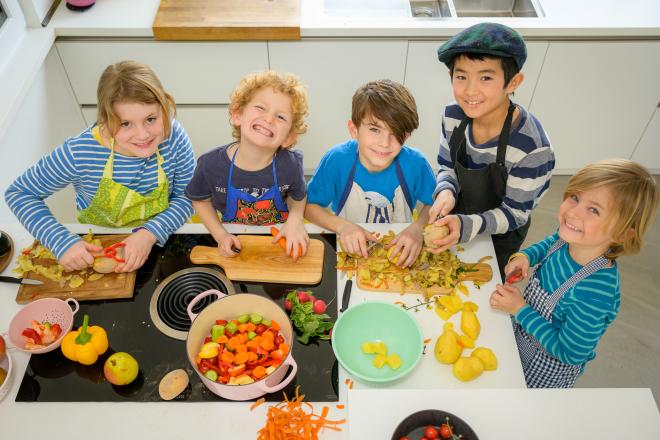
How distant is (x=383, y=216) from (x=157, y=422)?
858mm

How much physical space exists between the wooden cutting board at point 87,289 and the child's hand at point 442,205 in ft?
2.59

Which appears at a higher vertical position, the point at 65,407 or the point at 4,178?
the point at 65,407

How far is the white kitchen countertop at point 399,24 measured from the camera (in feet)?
6.81

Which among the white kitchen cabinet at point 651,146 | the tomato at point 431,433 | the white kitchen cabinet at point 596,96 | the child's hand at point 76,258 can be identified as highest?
the tomato at point 431,433

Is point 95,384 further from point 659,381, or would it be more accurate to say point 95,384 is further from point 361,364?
point 659,381

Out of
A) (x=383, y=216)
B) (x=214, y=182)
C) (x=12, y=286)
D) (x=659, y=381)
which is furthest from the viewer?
(x=659, y=381)

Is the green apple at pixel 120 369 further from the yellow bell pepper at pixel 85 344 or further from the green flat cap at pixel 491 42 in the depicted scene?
the green flat cap at pixel 491 42

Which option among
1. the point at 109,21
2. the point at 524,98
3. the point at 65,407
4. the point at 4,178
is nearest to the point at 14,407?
the point at 65,407

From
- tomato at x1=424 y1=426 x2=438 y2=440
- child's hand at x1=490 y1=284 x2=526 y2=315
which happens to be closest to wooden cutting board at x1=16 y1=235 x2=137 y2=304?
tomato at x1=424 y1=426 x2=438 y2=440

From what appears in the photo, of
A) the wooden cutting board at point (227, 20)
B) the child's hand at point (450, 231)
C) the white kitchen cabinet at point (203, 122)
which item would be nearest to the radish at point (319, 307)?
the child's hand at point (450, 231)

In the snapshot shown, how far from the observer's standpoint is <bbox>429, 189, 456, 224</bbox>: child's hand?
1.36 m

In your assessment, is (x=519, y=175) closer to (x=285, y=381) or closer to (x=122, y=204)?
(x=285, y=381)

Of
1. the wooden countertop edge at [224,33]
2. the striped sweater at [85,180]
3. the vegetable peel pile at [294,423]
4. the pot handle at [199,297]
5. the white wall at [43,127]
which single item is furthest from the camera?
the wooden countertop edge at [224,33]

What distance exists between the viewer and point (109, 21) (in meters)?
2.10
